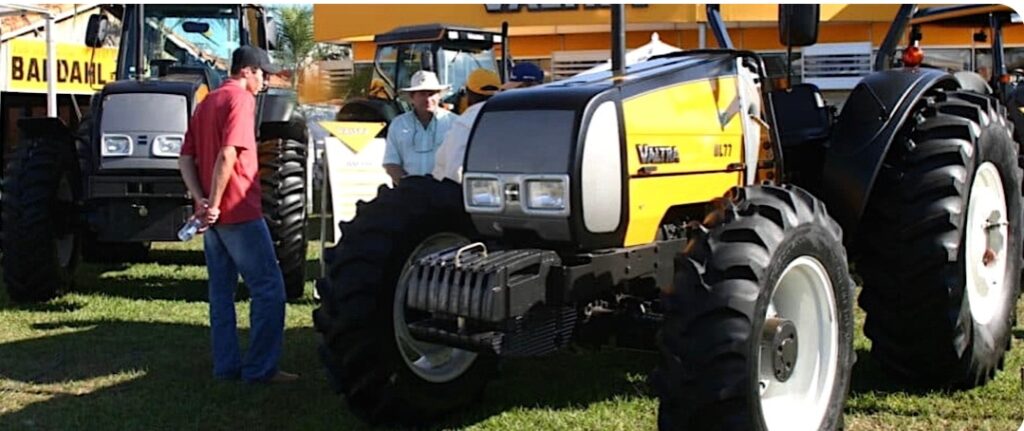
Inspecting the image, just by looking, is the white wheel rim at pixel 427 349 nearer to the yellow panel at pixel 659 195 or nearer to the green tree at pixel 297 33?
the yellow panel at pixel 659 195

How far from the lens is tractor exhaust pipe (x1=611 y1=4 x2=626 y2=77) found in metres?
4.18

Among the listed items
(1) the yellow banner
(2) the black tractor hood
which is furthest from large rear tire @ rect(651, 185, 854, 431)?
(1) the yellow banner

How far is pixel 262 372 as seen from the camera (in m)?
5.52

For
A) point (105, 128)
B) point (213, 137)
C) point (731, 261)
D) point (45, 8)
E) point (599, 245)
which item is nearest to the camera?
point (731, 261)

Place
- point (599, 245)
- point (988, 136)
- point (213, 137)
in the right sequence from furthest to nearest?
1. point (213, 137)
2. point (988, 136)
3. point (599, 245)

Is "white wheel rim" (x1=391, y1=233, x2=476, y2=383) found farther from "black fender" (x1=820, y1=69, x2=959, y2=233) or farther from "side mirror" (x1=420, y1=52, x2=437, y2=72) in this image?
"side mirror" (x1=420, y1=52, x2=437, y2=72)

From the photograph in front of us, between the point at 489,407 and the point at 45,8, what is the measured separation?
750cm

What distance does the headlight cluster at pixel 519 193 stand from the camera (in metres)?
3.83

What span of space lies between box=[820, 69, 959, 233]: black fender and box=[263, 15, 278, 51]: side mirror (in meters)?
5.83

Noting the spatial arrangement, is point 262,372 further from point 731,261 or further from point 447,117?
point 731,261

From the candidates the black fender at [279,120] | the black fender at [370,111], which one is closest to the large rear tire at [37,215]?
the black fender at [279,120]

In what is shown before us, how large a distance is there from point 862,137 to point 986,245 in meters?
1.02

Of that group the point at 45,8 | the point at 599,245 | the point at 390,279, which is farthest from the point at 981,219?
the point at 45,8

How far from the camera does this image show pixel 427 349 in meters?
4.70
